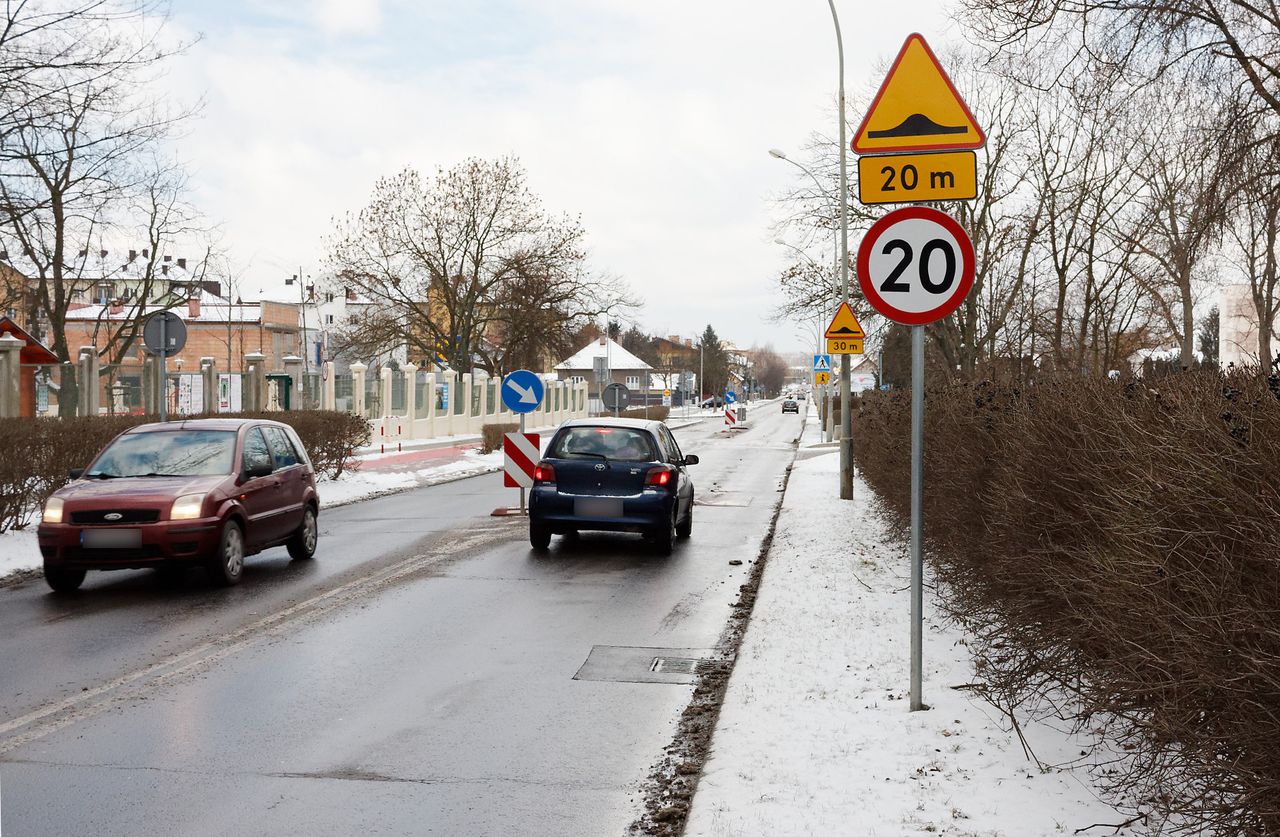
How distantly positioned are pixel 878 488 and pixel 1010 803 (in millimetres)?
10664

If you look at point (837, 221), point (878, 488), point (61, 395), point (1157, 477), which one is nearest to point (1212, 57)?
point (878, 488)

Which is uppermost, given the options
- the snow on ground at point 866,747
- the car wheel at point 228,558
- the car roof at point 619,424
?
the car roof at point 619,424

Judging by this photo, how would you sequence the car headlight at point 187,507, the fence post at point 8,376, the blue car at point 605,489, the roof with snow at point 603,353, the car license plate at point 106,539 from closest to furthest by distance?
1. the car license plate at point 106,539
2. the car headlight at point 187,507
3. the blue car at point 605,489
4. the fence post at point 8,376
5. the roof with snow at point 603,353

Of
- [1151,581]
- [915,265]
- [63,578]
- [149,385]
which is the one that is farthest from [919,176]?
[149,385]

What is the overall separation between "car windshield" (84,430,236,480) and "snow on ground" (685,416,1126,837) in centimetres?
556

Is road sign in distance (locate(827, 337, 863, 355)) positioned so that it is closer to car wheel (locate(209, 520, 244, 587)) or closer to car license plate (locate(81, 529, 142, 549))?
car wheel (locate(209, 520, 244, 587))

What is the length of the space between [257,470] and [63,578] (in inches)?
76.9

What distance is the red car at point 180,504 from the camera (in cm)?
998

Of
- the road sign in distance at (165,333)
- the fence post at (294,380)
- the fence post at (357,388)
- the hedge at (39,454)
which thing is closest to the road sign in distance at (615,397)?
the fence post at (294,380)

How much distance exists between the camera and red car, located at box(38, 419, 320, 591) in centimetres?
998

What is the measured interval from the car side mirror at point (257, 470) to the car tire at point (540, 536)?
122 inches

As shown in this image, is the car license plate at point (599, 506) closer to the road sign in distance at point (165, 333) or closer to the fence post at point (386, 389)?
the road sign in distance at point (165, 333)

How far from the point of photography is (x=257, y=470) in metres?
11.4

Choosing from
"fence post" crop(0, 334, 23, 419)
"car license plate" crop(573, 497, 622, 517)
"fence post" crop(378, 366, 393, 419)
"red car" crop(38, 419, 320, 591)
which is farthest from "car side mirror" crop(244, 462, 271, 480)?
"fence post" crop(378, 366, 393, 419)
